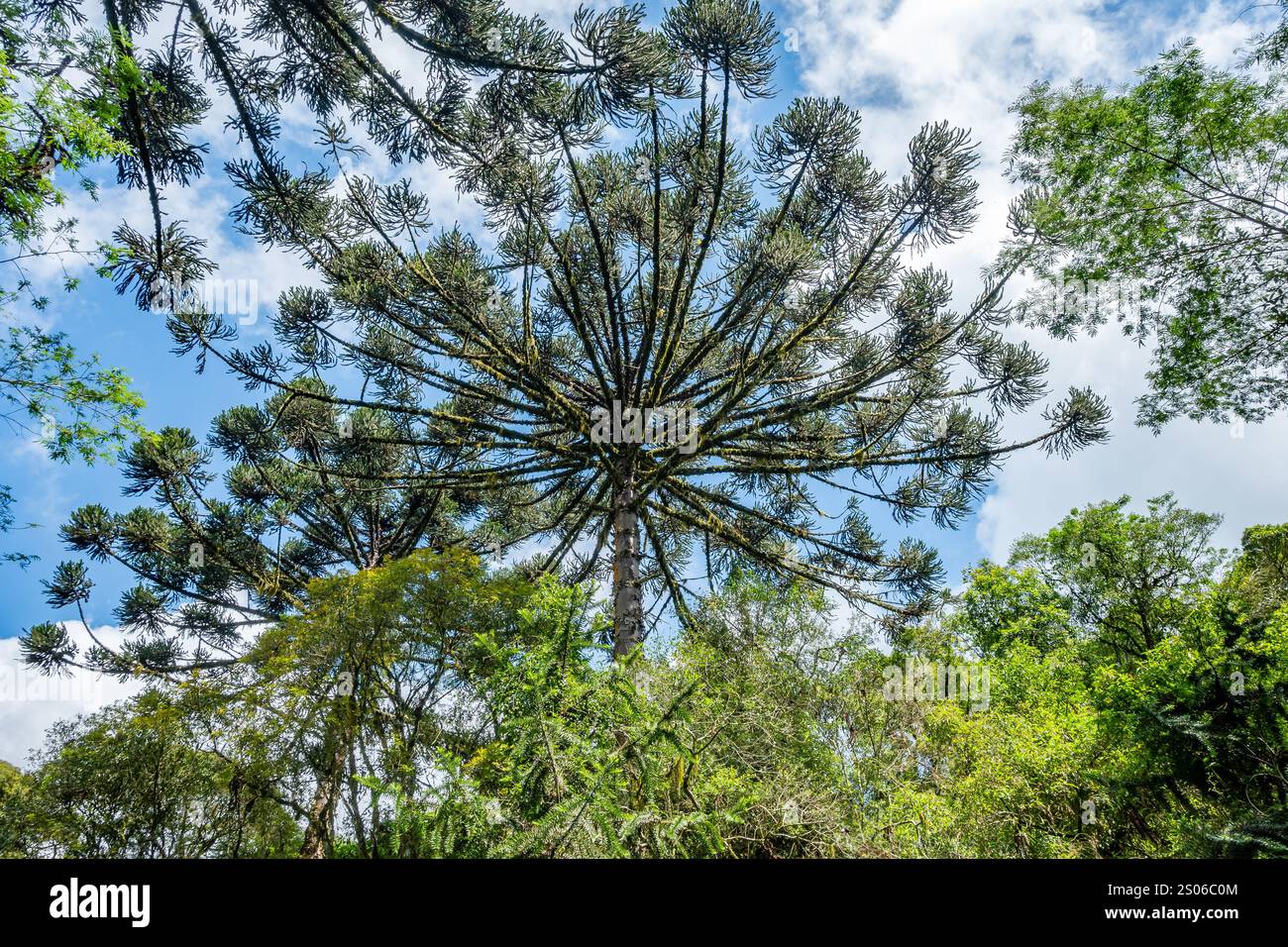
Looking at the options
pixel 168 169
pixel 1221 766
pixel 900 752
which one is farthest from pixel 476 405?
pixel 1221 766

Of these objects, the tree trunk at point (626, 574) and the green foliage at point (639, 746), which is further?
the tree trunk at point (626, 574)

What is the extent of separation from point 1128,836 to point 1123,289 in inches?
293

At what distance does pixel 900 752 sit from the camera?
25.2ft

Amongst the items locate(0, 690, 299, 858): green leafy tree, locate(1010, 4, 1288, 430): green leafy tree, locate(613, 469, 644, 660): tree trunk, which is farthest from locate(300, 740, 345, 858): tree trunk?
locate(1010, 4, 1288, 430): green leafy tree

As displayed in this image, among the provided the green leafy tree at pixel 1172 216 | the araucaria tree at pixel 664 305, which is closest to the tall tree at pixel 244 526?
the araucaria tree at pixel 664 305

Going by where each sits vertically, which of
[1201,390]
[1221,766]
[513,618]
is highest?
[1201,390]

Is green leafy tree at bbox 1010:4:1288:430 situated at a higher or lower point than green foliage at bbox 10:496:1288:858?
higher

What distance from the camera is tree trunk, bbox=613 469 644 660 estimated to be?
776cm

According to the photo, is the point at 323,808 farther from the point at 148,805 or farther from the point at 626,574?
the point at 626,574

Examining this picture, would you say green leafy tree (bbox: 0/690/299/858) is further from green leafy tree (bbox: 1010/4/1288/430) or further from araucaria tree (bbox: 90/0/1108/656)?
green leafy tree (bbox: 1010/4/1288/430)

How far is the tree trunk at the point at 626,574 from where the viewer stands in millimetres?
7762

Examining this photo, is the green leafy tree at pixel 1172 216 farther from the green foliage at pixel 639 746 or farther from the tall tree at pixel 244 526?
the tall tree at pixel 244 526

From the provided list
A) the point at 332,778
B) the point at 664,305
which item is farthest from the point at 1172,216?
the point at 332,778
